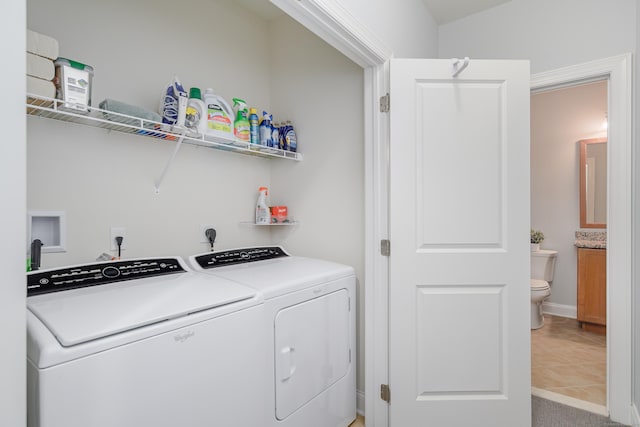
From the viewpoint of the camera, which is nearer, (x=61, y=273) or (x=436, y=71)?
(x=61, y=273)

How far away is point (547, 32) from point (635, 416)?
2.26 meters

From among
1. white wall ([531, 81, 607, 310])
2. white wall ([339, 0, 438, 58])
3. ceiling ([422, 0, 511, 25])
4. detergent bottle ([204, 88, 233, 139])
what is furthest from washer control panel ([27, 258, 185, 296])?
white wall ([531, 81, 607, 310])

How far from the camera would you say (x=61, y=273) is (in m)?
1.22

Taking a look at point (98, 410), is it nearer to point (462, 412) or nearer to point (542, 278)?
point (462, 412)

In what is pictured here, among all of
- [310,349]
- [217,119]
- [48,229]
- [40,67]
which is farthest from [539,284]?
[40,67]

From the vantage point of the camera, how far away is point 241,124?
1920mm

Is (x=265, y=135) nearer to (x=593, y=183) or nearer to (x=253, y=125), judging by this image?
(x=253, y=125)

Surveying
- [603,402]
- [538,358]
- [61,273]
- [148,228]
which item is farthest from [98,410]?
[538,358]

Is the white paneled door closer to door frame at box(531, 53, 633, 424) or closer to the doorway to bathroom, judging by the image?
door frame at box(531, 53, 633, 424)

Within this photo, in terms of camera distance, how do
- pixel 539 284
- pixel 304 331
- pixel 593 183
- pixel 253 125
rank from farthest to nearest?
pixel 593 183, pixel 539 284, pixel 253 125, pixel 304 331

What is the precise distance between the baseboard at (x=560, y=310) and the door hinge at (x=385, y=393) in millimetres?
3059

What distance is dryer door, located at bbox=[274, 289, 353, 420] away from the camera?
1.42 metres

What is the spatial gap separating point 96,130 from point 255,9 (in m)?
1.39

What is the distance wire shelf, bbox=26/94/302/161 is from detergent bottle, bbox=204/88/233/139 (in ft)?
0.12
